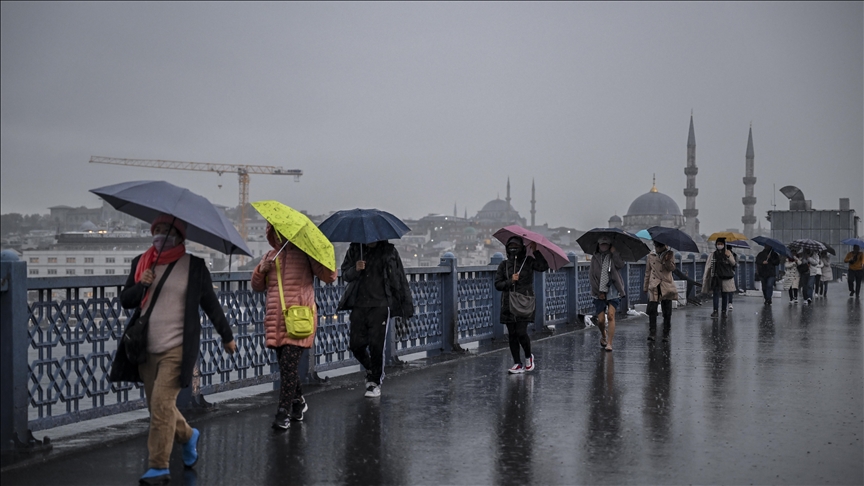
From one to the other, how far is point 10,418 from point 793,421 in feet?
17.9

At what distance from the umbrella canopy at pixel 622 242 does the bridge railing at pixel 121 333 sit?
145 cm

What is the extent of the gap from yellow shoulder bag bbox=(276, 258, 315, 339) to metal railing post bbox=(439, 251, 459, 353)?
4.79 m

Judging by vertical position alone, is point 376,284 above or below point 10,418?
above

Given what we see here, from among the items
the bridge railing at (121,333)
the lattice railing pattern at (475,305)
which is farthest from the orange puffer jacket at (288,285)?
the lattice railing pattern at (475,305)

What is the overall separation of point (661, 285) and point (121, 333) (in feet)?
25.5

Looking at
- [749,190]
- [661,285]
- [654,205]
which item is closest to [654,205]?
[654,205]

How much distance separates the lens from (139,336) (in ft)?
16.2

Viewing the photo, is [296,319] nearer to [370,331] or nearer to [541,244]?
[370,331]

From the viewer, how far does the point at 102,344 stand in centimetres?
639

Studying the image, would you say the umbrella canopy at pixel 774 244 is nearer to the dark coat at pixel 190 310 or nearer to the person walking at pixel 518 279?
the person walking at pixel 518 279

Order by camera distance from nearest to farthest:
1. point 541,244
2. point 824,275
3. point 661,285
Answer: point 541,244 < point 661,285 < point 824,275

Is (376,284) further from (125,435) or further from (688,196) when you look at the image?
(688,196)

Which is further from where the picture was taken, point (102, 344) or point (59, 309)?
point (102, 344)

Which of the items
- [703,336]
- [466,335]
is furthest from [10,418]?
[703,336]
